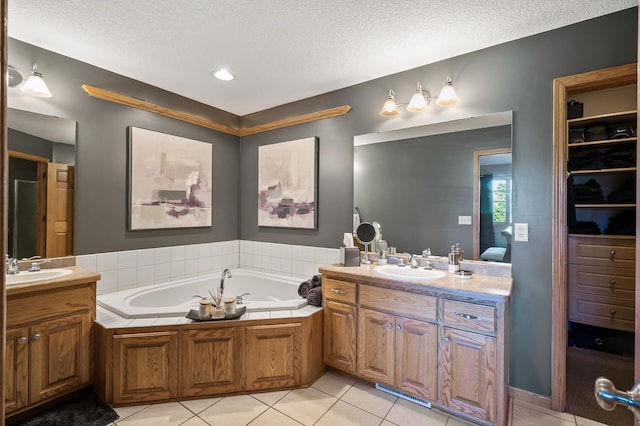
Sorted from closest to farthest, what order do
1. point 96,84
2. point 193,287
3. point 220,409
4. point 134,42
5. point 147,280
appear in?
point 220,409 → point 134,42 → point 96,84 → point 147,280 → point 193,287

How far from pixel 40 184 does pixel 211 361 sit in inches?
73.4

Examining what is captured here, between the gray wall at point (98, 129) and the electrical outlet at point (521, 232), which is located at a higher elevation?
the gray wall at point (98, 129)

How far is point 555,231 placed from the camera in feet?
6.36

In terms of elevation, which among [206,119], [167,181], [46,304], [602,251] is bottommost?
[46,304]

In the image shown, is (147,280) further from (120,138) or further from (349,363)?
(349,363)

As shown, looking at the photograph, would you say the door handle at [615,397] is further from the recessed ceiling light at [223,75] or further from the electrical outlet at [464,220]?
the recessed ceiling light at [223,75]

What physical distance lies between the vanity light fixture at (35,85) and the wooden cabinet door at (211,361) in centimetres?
207

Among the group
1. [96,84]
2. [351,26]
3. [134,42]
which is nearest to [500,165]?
[351,26]

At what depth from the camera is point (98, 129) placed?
254 centimetres

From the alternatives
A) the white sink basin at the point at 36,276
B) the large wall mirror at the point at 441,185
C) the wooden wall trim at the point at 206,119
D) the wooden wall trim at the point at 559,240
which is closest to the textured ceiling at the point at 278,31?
the wooden wall trim at the point at 206,119

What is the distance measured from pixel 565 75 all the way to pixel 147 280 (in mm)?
3765

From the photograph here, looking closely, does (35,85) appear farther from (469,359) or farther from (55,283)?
(469,359)

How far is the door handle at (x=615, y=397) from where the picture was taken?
56cm

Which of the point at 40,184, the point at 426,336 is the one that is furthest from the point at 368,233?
the point at 40,184
